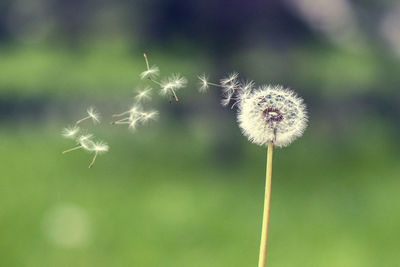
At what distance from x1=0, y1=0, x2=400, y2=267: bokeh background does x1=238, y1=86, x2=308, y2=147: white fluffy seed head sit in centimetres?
223

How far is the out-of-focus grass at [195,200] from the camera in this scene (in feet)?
9.84

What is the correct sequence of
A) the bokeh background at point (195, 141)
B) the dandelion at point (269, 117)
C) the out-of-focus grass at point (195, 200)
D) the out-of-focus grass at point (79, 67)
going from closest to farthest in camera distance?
the dandelion at point (269, 117) < the out-of-focus grass at point (195, 200) < the bokeh background at point (195, 141) < the out-of-focus grass at point (79, 67)

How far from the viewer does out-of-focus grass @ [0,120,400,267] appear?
3.00 meters

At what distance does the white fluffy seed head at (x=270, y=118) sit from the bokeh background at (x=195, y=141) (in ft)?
7.33

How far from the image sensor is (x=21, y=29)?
5.09 m

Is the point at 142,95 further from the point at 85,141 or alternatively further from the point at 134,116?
the point at 85,141

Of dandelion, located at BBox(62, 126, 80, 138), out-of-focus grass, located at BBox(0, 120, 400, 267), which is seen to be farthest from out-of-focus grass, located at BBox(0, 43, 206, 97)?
dandelion, located at BBox(62, 126, 80, 138)

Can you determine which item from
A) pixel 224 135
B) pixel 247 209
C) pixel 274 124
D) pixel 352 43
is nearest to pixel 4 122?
pixel 224 135

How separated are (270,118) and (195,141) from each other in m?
3.44

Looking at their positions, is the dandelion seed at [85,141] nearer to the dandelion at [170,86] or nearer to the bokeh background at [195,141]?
the dandelion at [170,86]

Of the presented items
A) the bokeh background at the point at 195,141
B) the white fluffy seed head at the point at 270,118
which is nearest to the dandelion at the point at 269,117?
the white fluffy seed head at the point at 270,118

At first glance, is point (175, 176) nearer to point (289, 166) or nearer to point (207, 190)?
point (207, 190)

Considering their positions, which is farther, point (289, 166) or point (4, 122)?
point (4, 122)

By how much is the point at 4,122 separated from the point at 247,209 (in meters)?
2.06
